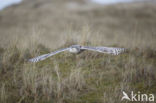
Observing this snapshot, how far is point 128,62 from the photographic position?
388cm

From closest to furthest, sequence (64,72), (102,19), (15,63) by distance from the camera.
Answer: (64,72), (15,63), (102,19)

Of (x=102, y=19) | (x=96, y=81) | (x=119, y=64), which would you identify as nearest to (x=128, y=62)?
(x=119, y=64)

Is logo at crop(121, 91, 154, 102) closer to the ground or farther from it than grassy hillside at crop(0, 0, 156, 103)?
closer to the ground

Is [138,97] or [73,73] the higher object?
[73,73]

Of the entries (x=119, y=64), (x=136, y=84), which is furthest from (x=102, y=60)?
(x=136, y=84)

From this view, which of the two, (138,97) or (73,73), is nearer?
(138,97)

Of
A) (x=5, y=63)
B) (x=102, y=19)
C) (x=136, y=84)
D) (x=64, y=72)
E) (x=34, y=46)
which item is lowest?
(x=136, y=84)

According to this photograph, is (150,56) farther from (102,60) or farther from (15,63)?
(15,63)

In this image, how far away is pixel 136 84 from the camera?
10.5 ft

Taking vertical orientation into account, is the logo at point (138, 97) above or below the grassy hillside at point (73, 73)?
below

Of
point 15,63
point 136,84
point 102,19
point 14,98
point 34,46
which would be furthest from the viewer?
point 102,19

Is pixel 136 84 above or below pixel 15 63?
below

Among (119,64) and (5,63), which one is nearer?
(5,63)

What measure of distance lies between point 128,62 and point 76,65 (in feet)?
3.38
